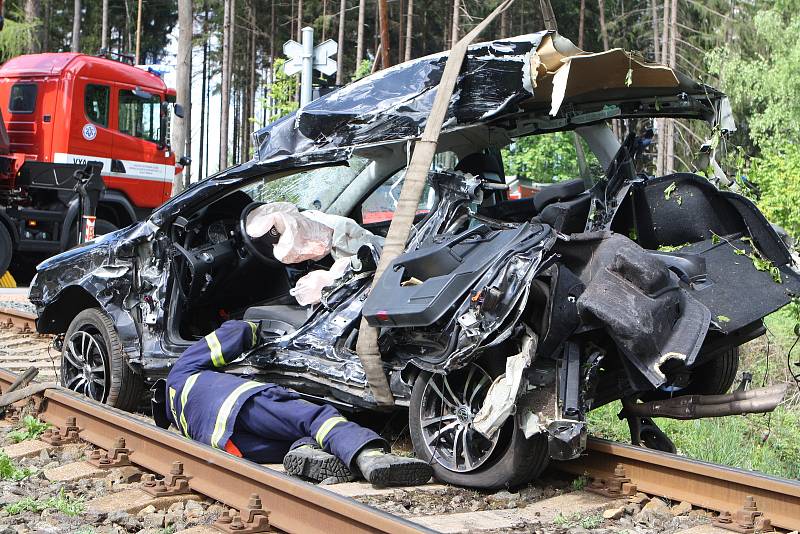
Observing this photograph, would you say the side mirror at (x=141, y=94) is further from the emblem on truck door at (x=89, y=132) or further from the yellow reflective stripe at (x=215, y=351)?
the yellow reflective stripe at (x=215, y=351)

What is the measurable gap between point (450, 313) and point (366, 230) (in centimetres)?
183

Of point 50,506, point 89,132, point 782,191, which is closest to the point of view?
point 50,506

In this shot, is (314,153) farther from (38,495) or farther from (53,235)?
(53,235)

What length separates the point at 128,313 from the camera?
261 inches

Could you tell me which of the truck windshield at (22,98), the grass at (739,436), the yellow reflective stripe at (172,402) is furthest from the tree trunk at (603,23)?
the yellow reflective stripe at (172,402)

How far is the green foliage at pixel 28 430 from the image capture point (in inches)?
237

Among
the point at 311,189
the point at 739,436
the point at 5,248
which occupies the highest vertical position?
the point at 311,189

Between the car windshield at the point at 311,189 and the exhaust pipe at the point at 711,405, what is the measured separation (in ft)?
7.83

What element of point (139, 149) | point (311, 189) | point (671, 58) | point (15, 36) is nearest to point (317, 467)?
point (311, 189)

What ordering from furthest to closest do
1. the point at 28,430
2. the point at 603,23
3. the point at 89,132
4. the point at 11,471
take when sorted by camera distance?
the point at 603,23
the point at 89,132
the point at 28,430
the point at 11,471

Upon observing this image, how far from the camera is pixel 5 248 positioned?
16156 mm

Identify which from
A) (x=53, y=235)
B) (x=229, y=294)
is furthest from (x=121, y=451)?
(x=53, y=235)

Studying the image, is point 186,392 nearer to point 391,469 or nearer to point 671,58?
point 391,469

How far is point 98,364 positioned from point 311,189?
2.05 metres
